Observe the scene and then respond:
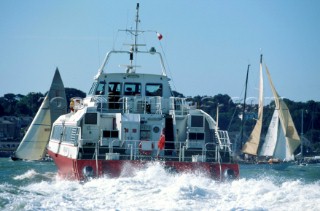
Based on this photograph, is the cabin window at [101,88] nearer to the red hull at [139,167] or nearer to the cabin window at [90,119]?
the cabin window at [90,119]

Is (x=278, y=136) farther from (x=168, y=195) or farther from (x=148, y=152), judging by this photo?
(x=168, y=195)

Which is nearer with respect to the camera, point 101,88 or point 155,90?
point 101,88

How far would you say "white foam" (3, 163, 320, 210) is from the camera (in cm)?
2173

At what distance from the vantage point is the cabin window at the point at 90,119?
96.7 ft

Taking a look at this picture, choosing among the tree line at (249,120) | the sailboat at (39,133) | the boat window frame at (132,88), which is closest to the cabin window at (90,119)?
the boat window frame at (132,88)

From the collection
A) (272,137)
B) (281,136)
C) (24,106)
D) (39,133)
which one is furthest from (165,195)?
(24,106)

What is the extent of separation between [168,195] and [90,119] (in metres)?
7.92

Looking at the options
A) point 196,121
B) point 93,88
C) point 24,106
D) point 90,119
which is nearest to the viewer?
point 90,119

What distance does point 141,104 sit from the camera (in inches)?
1217

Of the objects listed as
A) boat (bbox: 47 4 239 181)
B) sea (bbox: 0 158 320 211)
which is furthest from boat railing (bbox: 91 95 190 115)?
sea (bbox: 0 158 320 211)

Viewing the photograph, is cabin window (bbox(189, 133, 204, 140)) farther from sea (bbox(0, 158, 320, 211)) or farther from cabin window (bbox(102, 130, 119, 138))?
sea (bbox(0, 158, 320, 211))

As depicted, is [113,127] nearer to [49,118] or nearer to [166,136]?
[166,136]

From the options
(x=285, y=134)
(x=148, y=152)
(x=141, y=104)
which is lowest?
(x=148, y=152)

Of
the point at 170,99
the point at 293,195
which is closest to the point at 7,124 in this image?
the point at 170,99
